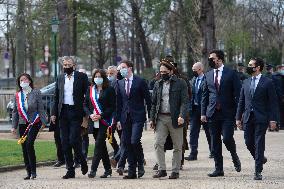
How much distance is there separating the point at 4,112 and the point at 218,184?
21.1 m

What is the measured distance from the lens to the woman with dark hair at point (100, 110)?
14.3 m

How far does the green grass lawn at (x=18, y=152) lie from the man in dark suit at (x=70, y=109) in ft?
9.22

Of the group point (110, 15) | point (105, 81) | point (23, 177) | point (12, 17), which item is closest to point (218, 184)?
point (105, 81)

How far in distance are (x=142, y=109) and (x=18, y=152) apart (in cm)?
588

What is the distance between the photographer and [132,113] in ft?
46.9

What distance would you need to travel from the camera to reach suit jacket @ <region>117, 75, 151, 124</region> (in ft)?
46.9

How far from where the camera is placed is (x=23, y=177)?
594 inches

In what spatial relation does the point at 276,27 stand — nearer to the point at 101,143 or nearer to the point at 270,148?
the point at 270,148

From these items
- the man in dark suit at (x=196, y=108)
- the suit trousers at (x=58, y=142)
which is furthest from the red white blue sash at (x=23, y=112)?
the man in dark suit at (x=196, y=108)

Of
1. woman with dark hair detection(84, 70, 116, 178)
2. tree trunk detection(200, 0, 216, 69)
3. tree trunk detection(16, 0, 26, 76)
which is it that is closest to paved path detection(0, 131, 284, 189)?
woman with dark hair detection(84, 70, 116, 178)

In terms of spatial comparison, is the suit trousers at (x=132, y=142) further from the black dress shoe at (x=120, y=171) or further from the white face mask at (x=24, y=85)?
the white face mask at (x=24, y=85)

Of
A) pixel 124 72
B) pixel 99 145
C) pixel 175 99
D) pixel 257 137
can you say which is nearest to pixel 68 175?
pixel 99 145

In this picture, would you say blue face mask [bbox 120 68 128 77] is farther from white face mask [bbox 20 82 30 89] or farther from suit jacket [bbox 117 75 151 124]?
white face mask [bbox 20 82 30 89]

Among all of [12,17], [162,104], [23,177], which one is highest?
[12,17]
